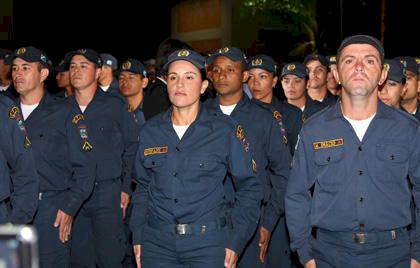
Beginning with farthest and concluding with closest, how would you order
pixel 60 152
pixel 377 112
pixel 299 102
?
pixel 299 102
pixel 60 152
pixel 377 112

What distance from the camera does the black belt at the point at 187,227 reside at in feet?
15.4

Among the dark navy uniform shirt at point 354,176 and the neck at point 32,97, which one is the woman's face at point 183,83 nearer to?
the dark navy uniform shirt at point 354,176

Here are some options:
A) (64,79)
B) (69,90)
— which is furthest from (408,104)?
(64,79)

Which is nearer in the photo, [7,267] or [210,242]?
[7,267]

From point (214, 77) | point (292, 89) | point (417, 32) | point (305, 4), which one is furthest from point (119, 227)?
point (305, 4)

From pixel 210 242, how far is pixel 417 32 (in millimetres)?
15084

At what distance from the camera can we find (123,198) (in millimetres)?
7562

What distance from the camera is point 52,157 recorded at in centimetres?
667

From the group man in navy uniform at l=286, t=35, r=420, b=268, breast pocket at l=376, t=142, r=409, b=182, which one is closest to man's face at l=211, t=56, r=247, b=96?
man in navy uniform at l=286, t=35, r=420, b=268

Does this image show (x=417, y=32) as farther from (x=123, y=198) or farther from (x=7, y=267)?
(x=7, y=267)

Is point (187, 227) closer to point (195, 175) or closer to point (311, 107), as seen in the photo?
point (195, 175)

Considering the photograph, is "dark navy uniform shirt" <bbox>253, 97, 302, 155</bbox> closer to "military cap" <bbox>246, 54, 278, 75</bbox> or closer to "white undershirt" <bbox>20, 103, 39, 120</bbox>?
"military cap" <bbox>246, 54, 278, 75</bbox>

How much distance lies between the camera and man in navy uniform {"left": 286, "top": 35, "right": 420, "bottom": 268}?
14.3 feet

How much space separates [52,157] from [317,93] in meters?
3.89
